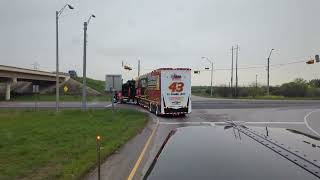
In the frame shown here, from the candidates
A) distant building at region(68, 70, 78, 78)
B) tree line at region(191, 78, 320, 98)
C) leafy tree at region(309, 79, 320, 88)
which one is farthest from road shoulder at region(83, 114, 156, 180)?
A: leafy tree at region(309, 79, 320, 88)

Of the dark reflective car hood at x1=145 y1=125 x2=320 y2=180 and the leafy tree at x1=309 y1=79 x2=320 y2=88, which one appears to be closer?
the dark reflective car hood at x1=145 y1=125 x2=320 y2=180

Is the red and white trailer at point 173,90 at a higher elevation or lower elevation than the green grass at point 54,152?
higher

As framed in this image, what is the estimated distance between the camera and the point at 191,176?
11.5 ft

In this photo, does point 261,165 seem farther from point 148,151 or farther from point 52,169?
point 148,151

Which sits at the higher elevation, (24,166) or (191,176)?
(191,176)

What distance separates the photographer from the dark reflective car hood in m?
3.44

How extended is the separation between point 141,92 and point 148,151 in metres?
35.8

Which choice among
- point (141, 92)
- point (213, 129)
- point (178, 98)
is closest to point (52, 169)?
point (213, 129)

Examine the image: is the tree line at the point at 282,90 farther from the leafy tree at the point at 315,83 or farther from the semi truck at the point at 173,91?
the semi truck at the point at 173,91

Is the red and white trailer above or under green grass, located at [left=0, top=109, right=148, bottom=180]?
above

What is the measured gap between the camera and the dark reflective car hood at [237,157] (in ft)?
11.3

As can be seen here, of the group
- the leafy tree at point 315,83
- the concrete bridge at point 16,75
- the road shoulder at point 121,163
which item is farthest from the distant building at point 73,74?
the road shoulder at point 121,163

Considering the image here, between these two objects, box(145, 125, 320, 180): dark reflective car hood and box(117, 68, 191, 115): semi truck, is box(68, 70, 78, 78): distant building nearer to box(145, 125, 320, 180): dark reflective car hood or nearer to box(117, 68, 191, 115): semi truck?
box(117, 68, 191, 115): semi truck

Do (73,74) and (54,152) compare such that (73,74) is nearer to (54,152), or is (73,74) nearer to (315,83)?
(315,83)
